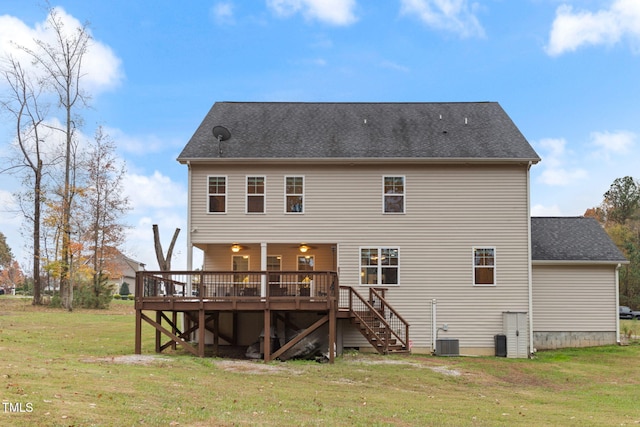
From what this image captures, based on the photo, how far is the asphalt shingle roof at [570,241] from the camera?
74.2ft

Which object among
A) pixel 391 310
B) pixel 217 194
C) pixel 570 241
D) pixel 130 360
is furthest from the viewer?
pixel 570 241

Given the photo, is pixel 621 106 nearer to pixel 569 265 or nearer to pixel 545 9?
pixel 545 9

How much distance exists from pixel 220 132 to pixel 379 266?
675 cm

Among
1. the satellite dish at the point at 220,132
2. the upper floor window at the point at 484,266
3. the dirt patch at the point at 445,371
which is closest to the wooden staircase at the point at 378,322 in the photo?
the dirt patch at the point at 445,371

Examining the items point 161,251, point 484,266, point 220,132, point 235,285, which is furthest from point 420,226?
point 161,251

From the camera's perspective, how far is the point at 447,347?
20.0 meters

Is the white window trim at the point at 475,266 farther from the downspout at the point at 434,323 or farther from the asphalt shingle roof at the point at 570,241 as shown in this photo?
the asphalt shingle roof at the point at 570,241

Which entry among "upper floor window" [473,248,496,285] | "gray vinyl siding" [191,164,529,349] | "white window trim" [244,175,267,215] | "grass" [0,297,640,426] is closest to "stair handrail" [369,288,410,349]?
"gray vinyl siding" [191,164,529,349]

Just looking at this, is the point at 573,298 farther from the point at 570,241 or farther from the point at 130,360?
the point at 130,360

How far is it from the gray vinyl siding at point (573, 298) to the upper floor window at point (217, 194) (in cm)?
1102

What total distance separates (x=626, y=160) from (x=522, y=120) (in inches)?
1494

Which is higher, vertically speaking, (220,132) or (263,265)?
(220,132)

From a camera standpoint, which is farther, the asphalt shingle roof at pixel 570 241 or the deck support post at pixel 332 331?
the asphalt shingle roof at pixel 570 241

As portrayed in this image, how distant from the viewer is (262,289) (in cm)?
1841
